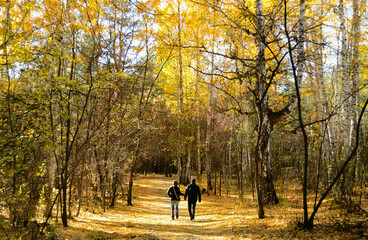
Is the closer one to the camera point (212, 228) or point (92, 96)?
point (92, 96)

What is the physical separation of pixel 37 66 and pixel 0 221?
2.46 metres

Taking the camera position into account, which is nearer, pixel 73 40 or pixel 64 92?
pixel 64 92

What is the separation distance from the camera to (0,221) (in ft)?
11.3

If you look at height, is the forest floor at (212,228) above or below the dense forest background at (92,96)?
below

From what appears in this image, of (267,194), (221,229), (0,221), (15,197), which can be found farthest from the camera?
(267,194)

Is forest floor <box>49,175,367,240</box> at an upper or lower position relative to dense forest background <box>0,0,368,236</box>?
lower

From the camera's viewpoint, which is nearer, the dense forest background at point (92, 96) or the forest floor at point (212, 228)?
the dense forest background at point (92, 96)

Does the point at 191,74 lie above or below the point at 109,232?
above

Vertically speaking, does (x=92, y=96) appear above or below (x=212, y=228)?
above

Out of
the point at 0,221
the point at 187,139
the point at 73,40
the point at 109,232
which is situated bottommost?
the point at 109,232

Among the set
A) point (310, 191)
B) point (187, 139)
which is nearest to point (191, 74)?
point (187, 139)

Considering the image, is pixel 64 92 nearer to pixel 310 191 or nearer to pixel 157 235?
pixel 157 235

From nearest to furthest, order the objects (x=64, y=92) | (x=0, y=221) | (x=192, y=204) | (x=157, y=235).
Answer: (x=0, y=221) < (x=64, y=92) < (x=157, y=235) < (x=192, y=204)

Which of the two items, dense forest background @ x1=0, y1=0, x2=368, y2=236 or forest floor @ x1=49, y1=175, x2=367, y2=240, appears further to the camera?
forest floor @ x1=49, y1=175, x2=367, y2=240
